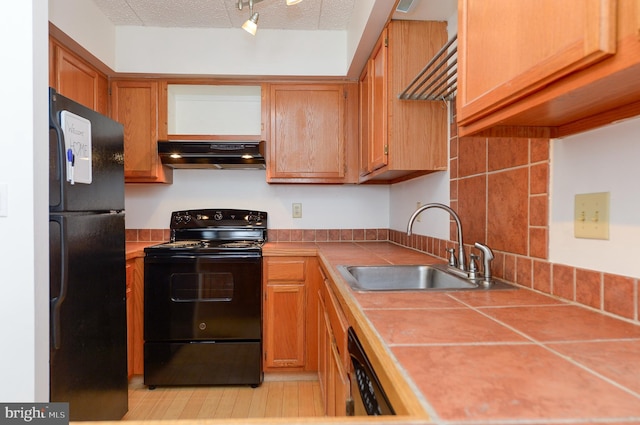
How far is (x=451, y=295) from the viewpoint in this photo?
1147 millimetres

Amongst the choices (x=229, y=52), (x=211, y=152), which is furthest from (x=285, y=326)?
(x=229, y=52)

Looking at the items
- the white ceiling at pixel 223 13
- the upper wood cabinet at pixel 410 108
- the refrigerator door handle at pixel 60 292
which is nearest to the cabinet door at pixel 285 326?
the upper wood cabinet at pixel 410 108

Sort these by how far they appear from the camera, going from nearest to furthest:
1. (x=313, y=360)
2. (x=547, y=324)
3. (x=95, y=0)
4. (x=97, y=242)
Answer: (x=547, y=324) < (x=97, y=242) < (x=95, y=0) < (x=313, y=360)

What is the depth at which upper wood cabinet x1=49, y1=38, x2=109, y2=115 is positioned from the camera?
2084 mm

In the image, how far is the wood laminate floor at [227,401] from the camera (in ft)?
6.85

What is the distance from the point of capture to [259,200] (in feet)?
9.73

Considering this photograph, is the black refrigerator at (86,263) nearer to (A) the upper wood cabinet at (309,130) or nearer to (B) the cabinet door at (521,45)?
(A) the upper wood cabinet at (309,130)

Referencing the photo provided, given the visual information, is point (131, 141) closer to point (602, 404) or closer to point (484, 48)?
point (484, 48)

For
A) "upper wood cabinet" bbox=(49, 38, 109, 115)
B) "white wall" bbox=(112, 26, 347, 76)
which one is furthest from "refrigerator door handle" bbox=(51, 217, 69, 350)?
"white wall" bbox=(112, 26, 347, 76)

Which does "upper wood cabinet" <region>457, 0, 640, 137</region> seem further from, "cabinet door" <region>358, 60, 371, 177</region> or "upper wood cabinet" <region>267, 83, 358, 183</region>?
"upper wood cabinet" <region>267, 83, 358, 183</region>

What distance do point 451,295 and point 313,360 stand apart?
A: 5.14 feet

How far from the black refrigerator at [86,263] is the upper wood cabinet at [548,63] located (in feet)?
4.76

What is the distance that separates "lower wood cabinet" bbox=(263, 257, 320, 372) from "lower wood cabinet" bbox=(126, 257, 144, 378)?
0.77 meters

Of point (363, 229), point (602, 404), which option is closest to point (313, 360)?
point (363, 229)
